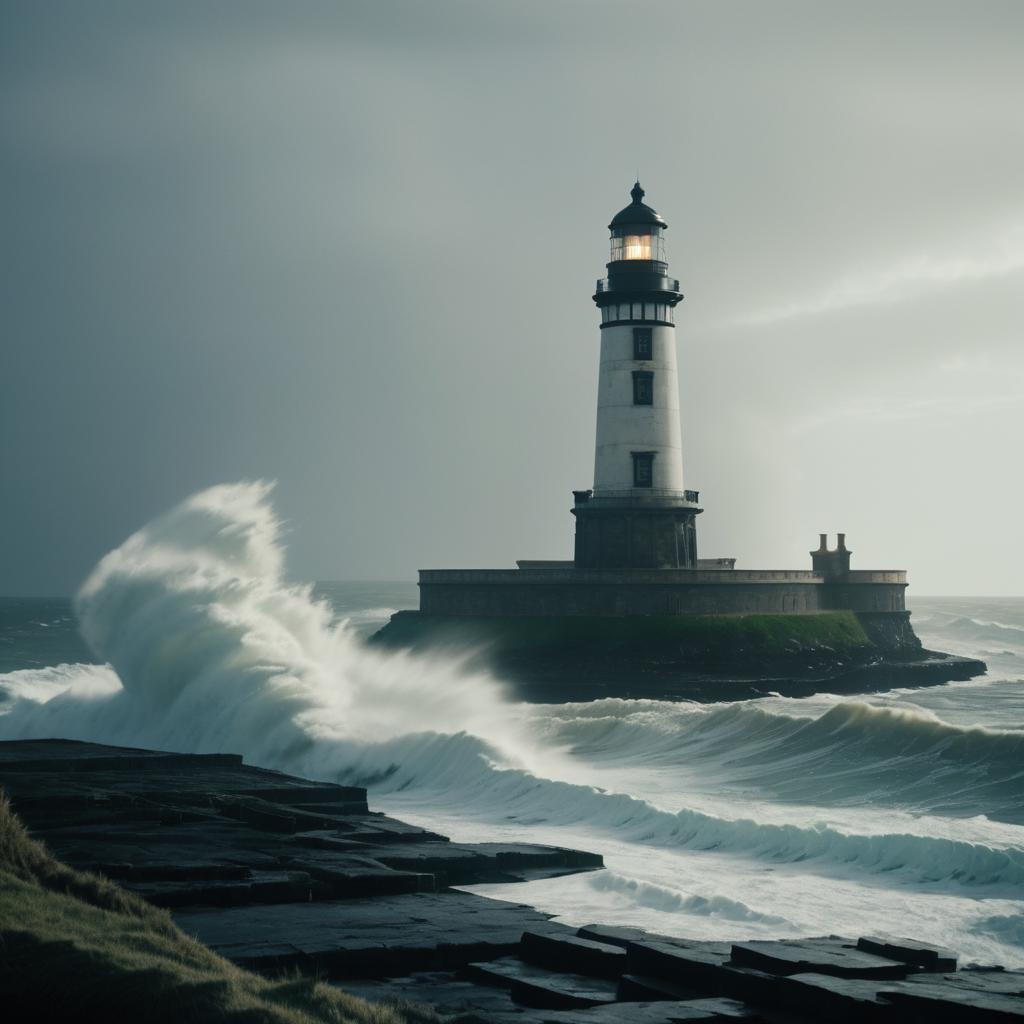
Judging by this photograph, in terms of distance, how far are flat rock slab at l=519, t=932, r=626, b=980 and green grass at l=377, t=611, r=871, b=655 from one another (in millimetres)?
29299

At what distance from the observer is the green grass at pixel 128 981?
779cm

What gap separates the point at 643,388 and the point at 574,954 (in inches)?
1327

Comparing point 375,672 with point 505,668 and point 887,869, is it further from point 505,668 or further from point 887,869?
point 887,869

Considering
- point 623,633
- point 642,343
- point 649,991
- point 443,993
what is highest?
point 642,343

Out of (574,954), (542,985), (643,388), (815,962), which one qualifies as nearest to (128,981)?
(542,985)

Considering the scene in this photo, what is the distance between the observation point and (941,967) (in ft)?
32.6

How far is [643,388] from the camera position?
43.5 metres

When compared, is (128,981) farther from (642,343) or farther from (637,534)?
(642,343)

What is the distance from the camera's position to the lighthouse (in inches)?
1698

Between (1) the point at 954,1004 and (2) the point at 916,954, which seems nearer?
(1) the point at 954,1004

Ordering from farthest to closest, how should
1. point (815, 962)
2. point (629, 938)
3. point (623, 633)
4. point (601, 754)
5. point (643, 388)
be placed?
point (643, 388), point (623, 633), point (601, 754), point (629, 938), point (815, 962)

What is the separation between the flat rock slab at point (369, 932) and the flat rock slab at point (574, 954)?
38cm

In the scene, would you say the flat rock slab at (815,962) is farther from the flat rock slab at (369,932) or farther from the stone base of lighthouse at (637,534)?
the stone base of lighthouse at (637,534)

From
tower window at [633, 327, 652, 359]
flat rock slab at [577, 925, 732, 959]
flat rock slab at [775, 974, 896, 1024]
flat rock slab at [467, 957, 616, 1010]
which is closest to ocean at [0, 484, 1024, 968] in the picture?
flat rock slab at [577, 925, 732, 959]
